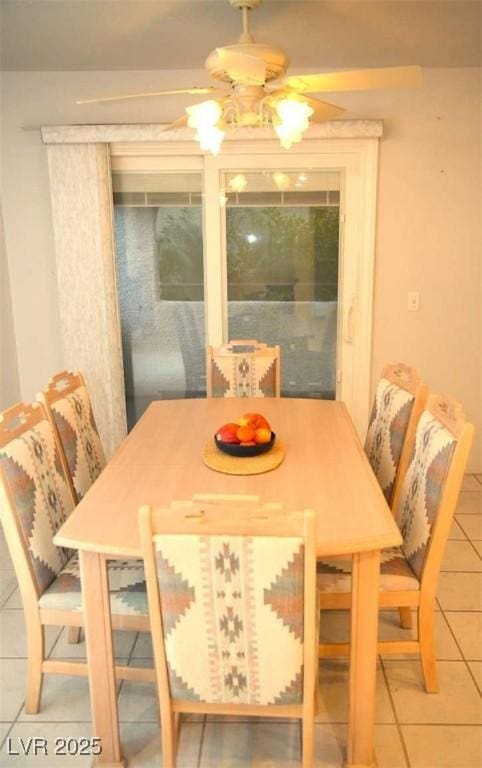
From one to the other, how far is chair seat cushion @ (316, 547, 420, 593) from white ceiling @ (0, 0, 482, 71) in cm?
218

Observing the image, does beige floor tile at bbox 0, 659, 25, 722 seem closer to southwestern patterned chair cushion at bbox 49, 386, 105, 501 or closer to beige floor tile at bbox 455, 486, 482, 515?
southwestern patterned chair cushion at bbox 49, 386, 105, 501

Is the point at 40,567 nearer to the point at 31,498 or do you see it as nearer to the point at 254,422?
the point at 31,498

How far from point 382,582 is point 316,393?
2.07 metres

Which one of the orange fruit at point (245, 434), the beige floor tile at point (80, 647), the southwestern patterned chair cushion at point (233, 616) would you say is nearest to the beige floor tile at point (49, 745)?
the beige floor tile at point (80, 647)

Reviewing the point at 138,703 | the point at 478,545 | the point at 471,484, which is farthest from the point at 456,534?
the point at 138,703

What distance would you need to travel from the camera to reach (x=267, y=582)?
122 cm

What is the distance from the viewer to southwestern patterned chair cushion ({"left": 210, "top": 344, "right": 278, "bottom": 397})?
2.98m

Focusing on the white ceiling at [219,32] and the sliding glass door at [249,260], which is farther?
the sliding glass door at [249,260]

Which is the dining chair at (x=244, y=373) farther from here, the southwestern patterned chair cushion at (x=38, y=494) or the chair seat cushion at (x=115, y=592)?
the chair seat cushion at (x=115, y=592)

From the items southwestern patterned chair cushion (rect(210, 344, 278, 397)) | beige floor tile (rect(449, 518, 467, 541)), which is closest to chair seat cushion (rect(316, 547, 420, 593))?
beige floor tile (rect(449, 518, 467, 541))

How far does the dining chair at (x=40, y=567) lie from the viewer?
5.26ft

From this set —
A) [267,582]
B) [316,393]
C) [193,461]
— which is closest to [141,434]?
[193,461]

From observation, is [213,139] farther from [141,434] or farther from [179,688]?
[179,688]

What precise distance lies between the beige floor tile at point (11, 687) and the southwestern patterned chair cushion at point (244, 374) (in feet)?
5.12
